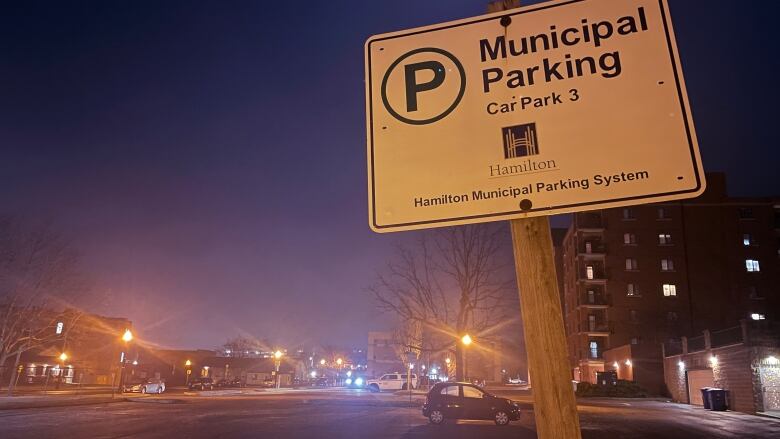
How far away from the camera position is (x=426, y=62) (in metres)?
2.15

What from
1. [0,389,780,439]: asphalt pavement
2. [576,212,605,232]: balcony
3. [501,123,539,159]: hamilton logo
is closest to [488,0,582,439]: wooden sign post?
[501,123,539,159]: hamilton logo

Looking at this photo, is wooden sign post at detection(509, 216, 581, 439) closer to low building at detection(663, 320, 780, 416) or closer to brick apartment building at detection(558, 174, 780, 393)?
low building at detection(663, 320, 780, 416)

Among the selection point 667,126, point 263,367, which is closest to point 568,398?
point 667,126

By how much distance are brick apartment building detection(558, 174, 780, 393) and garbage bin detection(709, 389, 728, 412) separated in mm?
17841

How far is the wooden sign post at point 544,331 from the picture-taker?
1788mm

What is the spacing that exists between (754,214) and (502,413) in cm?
4915

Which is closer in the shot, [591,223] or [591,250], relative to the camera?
[591,250]

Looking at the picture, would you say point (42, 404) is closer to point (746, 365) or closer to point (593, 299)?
point (746, 365)

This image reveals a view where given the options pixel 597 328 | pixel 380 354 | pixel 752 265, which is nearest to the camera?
pixel 752 265

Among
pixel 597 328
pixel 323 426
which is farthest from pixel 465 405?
pixel 597 328

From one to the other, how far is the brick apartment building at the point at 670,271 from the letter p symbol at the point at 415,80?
5399 cm

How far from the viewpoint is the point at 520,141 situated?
1.90m

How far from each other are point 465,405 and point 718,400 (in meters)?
20.1

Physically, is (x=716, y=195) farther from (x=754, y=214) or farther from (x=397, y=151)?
(x=397, y=151)
